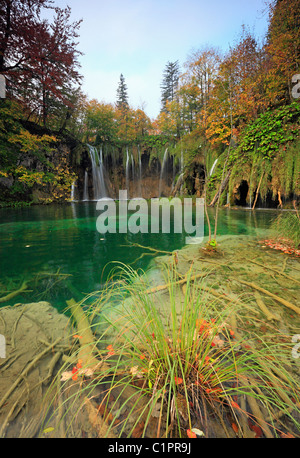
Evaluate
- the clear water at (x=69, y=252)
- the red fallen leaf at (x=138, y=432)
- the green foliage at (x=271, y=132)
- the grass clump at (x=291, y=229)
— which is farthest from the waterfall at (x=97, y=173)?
the red fallen leaf at (x=138, y=432)

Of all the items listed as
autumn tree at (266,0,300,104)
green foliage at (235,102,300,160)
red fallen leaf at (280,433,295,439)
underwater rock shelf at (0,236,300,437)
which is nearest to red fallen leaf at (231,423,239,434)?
underwater rock shelf at (0,236,300,437)

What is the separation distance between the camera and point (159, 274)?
9.42ft

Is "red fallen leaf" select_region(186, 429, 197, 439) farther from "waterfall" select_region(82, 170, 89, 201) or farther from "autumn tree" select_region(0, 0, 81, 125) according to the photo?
"waterfall" select_region(82, 170, 89, 201)

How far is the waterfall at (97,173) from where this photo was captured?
1703cm

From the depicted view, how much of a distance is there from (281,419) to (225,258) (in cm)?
253

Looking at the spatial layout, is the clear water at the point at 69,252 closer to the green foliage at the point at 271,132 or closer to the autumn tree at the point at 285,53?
the green foliage at the point at 271,132

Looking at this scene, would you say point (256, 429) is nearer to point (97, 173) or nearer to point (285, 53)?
point (285, 53)

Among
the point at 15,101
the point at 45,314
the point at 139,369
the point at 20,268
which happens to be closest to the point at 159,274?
the point at 45,314

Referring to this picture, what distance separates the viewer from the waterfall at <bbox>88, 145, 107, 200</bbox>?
17.0 metres

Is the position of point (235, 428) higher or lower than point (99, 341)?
lower

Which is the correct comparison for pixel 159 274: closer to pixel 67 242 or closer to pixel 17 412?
pixel 17 412

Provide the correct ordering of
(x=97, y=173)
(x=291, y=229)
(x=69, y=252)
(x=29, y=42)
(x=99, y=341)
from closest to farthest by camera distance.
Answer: (x=99, y=341), (x=291, y=229), (x=69, y=252), (x=29, y=42), (x=97, y=173)

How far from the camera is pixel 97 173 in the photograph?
17516 millimetres

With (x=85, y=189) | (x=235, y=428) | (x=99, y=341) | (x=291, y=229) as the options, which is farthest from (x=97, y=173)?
(x=235, y=428)
